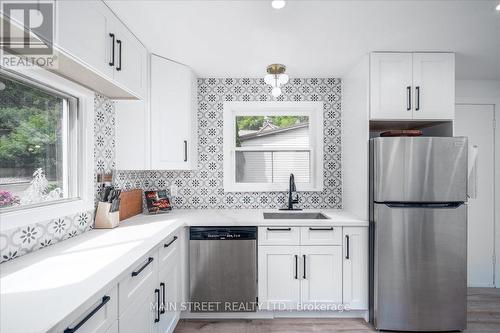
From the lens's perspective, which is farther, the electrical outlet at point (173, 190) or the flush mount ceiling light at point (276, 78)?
the electrical outlet at point (173, 190)

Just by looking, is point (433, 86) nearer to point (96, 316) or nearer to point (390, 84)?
point (390, 84)

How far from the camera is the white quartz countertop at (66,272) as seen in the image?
32.5 inches

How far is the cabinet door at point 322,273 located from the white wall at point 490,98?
219 cm

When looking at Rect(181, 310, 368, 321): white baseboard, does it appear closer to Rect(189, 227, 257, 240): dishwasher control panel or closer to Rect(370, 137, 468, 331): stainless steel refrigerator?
Rect(370, 137, 468, 331): stainless steel refrigerator

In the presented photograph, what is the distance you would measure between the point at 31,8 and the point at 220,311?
2387mm

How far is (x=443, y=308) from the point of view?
6.93 feet

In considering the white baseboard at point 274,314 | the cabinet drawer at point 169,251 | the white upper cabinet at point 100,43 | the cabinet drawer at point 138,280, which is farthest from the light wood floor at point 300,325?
the white upper cabinet at point 100,43

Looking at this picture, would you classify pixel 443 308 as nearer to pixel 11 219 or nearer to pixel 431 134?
pixel 431 134

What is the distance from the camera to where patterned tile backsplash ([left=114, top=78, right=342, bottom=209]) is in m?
2.95

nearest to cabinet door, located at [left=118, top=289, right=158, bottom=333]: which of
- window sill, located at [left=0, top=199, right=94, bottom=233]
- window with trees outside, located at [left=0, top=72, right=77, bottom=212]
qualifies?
window sill, located at [left=0, top=199, right=94, bottom=233]

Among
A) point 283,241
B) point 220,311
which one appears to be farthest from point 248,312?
point 283,241

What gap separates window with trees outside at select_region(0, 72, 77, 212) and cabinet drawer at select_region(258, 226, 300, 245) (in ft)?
5.10

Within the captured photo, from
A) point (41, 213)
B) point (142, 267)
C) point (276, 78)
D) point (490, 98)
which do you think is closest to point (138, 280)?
point (142, 267)

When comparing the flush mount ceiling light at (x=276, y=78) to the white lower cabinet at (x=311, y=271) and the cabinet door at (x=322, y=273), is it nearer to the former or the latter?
the white lower cabinet at (x=311, y=271)
